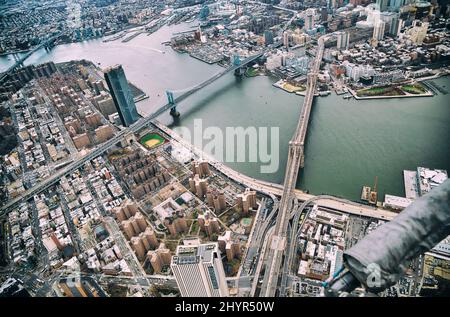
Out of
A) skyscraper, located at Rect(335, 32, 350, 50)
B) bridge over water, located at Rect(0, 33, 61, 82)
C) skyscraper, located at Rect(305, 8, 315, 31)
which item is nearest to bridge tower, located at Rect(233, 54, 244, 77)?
skyscraper, located at Rect(335, 32, 350, 50)

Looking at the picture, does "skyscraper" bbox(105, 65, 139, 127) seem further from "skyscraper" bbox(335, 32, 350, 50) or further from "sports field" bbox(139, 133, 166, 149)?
"skyscraper" bbox(335, 32, 350, 50)

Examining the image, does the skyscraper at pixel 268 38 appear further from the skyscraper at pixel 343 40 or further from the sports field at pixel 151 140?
the sports field at pixel 151 140

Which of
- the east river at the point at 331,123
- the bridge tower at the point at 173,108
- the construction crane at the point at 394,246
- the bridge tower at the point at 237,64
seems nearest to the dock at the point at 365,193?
the east river at the point at 331,123

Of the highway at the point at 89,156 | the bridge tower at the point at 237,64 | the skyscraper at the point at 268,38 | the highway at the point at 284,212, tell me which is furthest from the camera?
the skyscraper at the point at 268,38

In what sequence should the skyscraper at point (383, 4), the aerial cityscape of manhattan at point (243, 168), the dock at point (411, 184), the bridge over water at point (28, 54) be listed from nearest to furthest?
the aerial cityscape of manhattan at point (243, 168) → the dock at point (411, 184) → the skyscraper at point (383, 4) → the bridge over water at point (28, 54)
